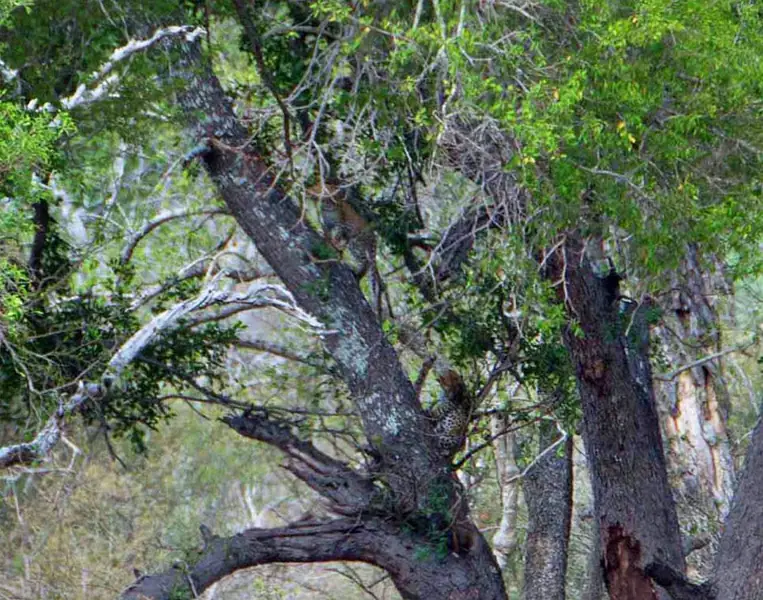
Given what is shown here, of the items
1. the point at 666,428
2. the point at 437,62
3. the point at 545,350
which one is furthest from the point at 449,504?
the point at 666,428

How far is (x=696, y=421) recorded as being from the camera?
12.7 meters

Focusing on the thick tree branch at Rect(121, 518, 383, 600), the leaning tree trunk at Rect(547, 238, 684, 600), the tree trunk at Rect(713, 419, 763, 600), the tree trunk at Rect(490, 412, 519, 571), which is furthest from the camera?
the tree trunk at Rect(490, 412, 519, 571)

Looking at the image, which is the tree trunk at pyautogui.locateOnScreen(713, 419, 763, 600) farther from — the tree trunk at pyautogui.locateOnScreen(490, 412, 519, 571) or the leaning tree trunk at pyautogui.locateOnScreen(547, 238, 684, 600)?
the tree trunk at pyautogui.locateOnScreen(490, 412, 519, 571)

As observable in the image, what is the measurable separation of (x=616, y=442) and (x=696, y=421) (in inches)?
145

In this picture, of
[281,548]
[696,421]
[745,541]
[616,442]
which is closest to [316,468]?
[281,548]

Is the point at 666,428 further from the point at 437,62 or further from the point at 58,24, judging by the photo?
the point at 58,24

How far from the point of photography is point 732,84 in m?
7.58

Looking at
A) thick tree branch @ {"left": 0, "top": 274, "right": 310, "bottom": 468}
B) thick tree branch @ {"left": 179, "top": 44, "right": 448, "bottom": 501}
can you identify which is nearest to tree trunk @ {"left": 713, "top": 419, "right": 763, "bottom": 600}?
thick tree branch @ {"left": 179, "top": 44, "right": 448, "bottom": 501}

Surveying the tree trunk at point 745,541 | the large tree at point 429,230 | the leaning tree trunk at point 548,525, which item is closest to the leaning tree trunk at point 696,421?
the leaning tree trunk at point 548,525

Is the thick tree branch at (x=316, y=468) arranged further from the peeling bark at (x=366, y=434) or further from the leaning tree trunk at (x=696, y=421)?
the leaning tree trunk at (x=696, y=421)

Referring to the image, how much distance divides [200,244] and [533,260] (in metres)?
6.18

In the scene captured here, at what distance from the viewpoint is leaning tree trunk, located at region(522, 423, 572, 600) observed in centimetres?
1198

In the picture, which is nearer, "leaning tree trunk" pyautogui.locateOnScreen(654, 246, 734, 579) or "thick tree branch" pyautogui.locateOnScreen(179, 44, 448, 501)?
"thick tree branch" pyautogui.locateOnScreen(179, 44, 448, 501)

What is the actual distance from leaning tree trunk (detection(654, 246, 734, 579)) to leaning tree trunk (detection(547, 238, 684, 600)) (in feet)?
9.85
